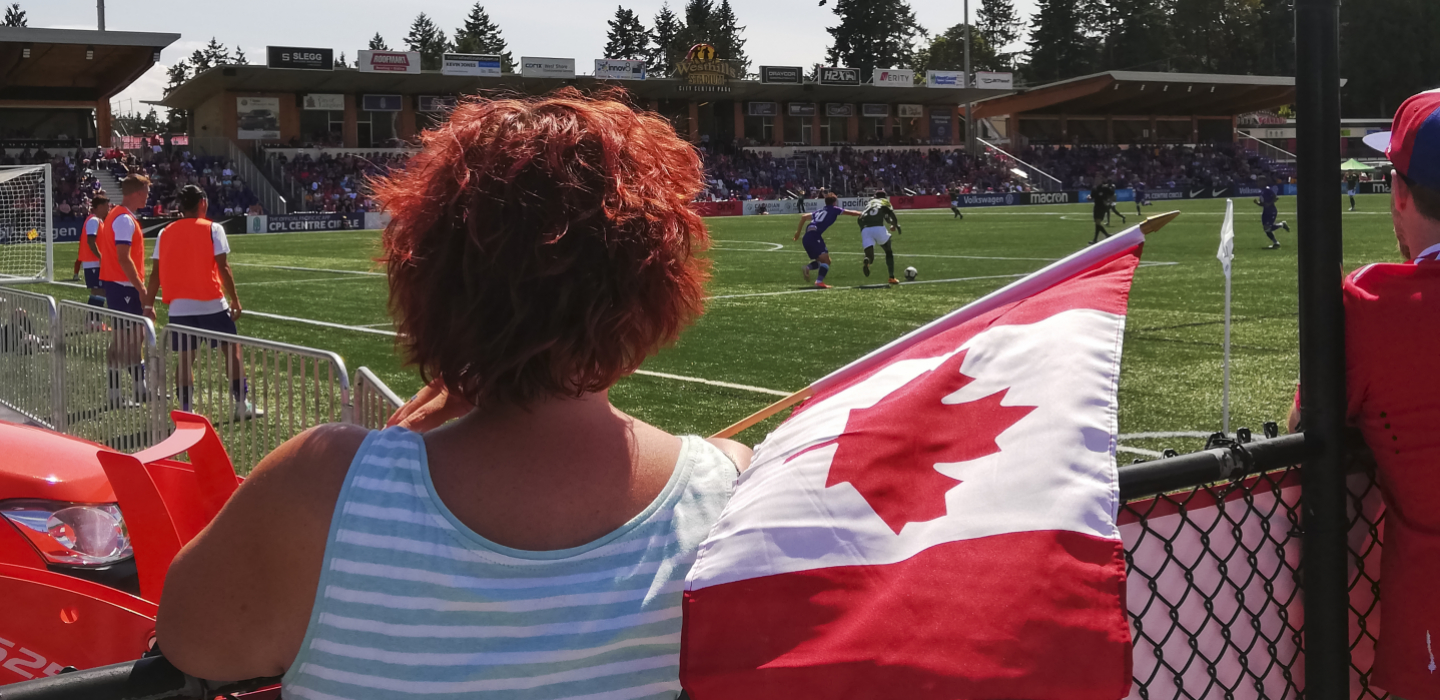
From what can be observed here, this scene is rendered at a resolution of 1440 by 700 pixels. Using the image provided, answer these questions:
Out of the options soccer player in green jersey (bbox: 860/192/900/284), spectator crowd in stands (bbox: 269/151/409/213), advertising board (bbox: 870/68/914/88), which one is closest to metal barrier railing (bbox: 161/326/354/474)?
soccer player in green jersey (bbox: 860/192/900/284)

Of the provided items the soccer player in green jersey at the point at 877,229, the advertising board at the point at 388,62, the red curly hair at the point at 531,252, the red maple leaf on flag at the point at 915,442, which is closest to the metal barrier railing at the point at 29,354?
the red curly hair at the point at 531,252

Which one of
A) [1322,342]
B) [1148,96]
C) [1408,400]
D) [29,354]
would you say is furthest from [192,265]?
[1148,96]

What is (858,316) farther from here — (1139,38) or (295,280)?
(1139,38)

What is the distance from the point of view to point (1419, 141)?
208 centimetres

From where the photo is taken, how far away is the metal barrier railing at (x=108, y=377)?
767 cm

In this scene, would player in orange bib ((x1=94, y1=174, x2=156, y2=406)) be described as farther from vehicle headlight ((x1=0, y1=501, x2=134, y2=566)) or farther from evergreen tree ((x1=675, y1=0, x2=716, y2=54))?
evergreen tree ((x1=675, y1=0, x2=716, y2=54))

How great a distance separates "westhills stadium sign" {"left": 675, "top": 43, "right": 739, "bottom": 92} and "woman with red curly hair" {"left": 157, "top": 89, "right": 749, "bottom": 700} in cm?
6617

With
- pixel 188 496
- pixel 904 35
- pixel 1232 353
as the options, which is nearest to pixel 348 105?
pixel 1232 353

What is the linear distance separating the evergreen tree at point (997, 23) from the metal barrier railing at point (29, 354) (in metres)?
134

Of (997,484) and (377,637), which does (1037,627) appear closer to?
(997,484)

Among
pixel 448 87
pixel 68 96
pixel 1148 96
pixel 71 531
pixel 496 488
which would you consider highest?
pixel 1148 96

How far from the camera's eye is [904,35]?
123 metres

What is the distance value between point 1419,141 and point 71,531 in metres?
3.38

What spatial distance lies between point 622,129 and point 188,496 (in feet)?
5.39
